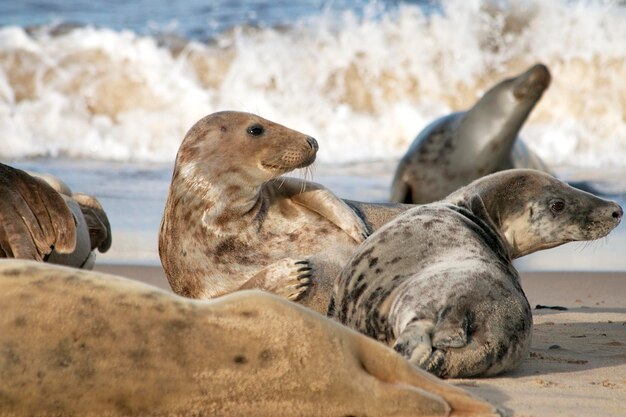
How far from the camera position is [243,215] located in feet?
20.2

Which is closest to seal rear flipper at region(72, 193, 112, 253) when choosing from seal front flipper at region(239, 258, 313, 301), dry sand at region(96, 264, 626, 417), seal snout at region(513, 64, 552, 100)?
dry sand at region(96, 264, 626, 417)

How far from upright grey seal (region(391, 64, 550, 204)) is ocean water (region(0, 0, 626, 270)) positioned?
10.6 ft

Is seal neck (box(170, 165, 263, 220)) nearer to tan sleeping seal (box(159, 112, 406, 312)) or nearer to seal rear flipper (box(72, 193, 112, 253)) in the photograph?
tan sleeping seal (box(159, 112, 406, 312))

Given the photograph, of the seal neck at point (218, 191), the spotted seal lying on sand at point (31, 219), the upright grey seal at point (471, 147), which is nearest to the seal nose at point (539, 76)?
the upright grey seal at point (471, 147)

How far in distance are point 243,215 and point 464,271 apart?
202 cm

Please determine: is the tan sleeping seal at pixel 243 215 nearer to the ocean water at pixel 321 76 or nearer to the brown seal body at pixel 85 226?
the brown seal body at pixel 85 226

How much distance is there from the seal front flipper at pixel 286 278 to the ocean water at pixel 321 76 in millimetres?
8081

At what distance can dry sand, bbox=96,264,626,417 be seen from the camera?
3.80 metres

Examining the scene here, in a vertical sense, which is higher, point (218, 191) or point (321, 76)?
point (218, 191)

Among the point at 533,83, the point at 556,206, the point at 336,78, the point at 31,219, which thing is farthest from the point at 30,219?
the point at 336,78

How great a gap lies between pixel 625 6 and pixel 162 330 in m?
17.5

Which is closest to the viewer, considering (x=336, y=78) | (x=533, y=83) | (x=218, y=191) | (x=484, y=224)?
(x=484, y=224)

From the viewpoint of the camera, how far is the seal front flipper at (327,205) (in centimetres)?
621

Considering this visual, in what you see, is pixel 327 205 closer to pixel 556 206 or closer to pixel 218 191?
pixel 218 191
